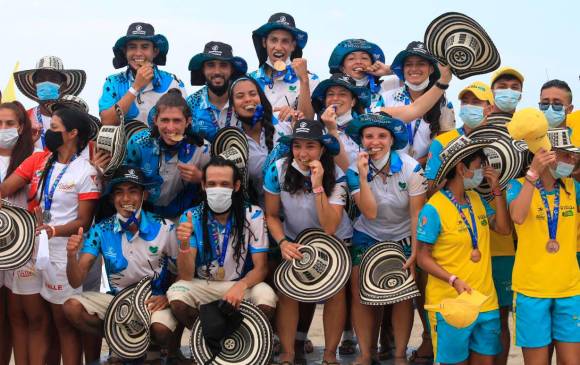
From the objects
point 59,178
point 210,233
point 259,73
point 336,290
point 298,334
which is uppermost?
point 259,73

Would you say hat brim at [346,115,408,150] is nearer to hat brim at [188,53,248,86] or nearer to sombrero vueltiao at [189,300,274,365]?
hat brim at [188,53,248,86]

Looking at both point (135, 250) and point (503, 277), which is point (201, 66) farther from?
point (503, 277)

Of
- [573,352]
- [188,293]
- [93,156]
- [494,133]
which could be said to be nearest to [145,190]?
[93,156]

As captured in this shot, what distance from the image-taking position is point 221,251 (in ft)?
26.9

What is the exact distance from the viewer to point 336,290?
8008mm

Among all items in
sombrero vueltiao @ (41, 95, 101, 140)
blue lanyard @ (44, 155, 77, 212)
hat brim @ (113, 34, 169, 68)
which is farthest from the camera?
hat brim @ (113, 34, 169, 68)

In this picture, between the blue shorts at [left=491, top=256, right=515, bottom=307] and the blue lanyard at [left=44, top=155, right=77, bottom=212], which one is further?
the blue lanyard at [left=44, top=155, right=77, bottom=212]

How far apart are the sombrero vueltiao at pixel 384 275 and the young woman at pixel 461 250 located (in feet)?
1.42

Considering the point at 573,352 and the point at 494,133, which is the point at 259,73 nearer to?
the point at 494,133

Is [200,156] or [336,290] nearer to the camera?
[336,290]

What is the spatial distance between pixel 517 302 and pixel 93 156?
427 centimetres

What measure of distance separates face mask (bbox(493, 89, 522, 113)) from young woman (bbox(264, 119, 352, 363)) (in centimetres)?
162

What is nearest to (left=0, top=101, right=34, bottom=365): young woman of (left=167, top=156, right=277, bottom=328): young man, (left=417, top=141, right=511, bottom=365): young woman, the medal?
(left=167, top=156, right=277, bottom=328): young man

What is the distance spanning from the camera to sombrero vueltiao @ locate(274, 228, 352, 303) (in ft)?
26.3
